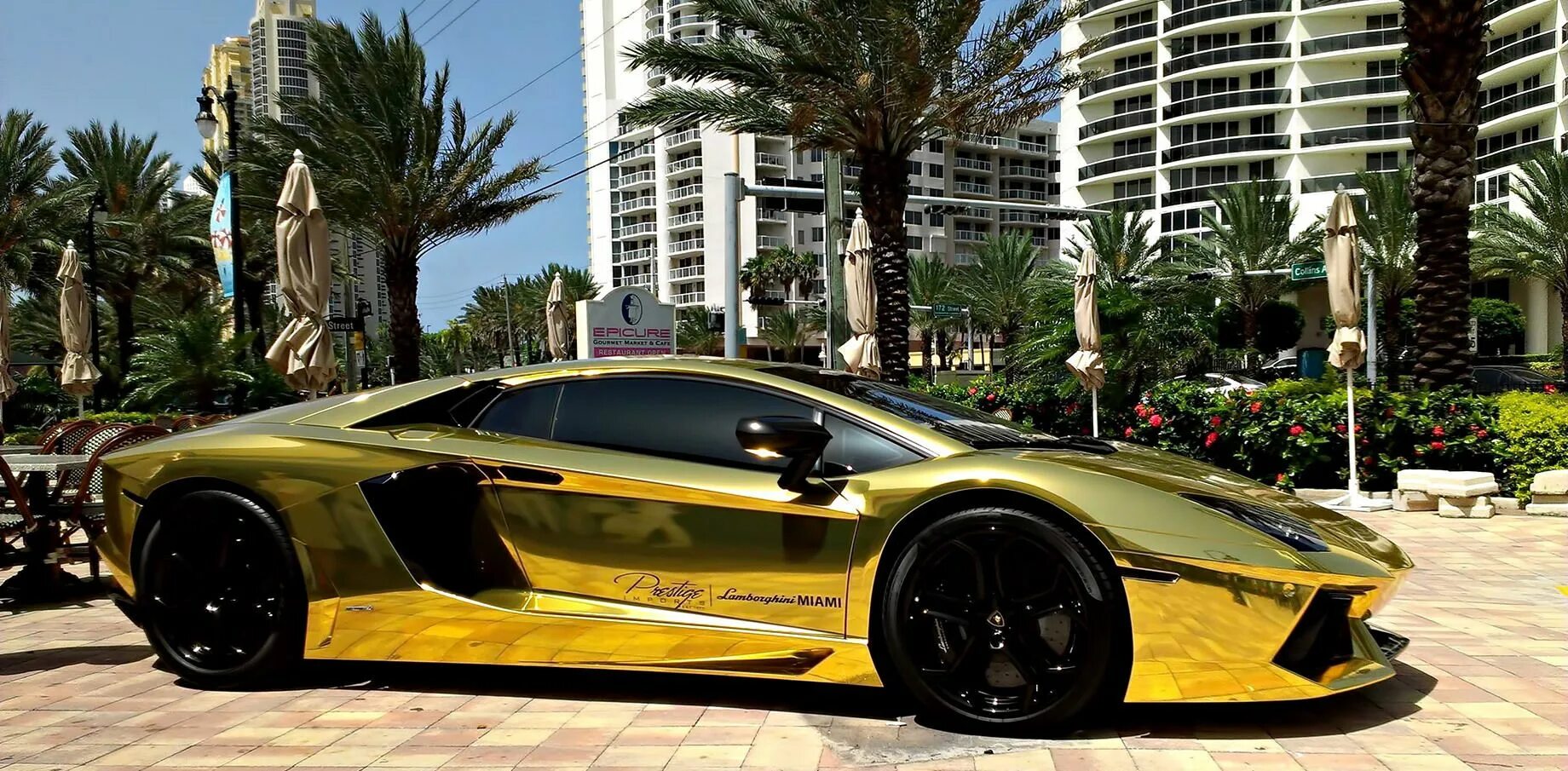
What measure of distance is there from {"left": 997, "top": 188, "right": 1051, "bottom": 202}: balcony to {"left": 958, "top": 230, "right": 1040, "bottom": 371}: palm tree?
2975cm

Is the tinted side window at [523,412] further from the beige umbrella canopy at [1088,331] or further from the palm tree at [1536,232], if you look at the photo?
the palm tree at [1536,232]

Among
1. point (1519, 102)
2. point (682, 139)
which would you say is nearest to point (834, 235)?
point (1519, 102)

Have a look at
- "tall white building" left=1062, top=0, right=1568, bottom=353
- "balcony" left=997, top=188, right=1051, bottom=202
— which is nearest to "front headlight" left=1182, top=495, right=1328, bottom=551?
"tall white building" left=1062, top=0, right=1568, bottom=353

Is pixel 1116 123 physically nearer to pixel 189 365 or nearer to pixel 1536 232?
pixel 1536 232

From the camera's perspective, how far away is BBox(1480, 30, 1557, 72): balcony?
40753 millimetres

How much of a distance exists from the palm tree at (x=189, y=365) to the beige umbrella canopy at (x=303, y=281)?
34.1ft

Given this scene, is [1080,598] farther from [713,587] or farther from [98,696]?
[98,696]

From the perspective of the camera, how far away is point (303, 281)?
28.5ft

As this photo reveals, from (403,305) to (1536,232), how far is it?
3088 cm

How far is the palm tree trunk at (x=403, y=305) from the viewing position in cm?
2094

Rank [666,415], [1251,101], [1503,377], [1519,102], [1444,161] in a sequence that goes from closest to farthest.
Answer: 1. [666,415]
2. [1444,161]
3. [1503,377]
4. [1519,102]
5. [1251,101]

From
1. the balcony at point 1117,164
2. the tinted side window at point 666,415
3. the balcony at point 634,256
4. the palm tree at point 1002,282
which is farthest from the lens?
the balcony at point 634,256

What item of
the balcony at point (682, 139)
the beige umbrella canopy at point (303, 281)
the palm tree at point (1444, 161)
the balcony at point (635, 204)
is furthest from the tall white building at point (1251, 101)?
Result: the beige umbrella canopy at point (303, 281)

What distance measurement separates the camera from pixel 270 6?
331 feet
